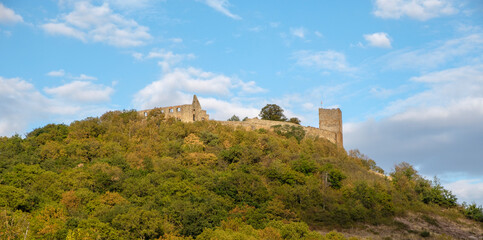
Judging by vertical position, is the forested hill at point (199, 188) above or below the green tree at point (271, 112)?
below

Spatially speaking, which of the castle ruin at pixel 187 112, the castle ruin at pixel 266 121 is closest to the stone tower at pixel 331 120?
the castle ruin at pixel 266 121

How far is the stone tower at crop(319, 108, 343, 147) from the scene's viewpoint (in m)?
64.0

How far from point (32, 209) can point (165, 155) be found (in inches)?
555

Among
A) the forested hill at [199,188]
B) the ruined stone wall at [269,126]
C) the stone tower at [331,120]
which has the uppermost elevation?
the stone tower at [331,120]

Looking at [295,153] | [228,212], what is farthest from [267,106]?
[228,212]

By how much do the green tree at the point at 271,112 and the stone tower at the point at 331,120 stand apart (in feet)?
15.1

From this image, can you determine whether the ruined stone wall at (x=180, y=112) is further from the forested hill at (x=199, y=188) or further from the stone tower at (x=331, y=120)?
the stone tower at (x=331, y=120)

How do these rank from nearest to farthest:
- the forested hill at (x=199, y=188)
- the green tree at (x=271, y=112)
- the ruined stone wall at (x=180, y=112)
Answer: the forested hill at (x=199, y=188) → the ruined stone wall at (x=180, y=112) → the green tree at (x=271, y=112)

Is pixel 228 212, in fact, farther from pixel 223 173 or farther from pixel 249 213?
pixel 223 173

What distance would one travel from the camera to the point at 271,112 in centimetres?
6700

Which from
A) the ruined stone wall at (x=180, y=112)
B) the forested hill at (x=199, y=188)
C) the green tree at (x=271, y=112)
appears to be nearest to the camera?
the forested hill at (x=199, y=188)

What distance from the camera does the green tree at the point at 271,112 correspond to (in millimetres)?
66438

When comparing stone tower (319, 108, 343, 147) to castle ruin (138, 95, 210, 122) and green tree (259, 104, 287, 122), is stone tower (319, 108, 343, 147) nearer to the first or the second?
green tree (259, 104, 287, 122)

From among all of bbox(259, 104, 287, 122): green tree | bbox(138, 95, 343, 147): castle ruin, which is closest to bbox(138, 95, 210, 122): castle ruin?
bbox(138, 95, 343, 147): castle ruin
